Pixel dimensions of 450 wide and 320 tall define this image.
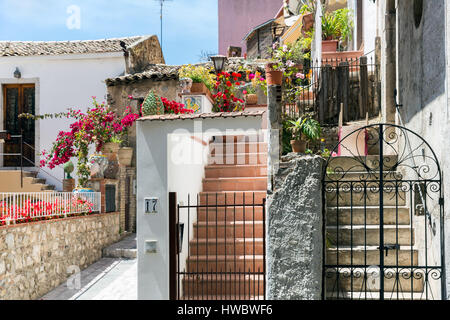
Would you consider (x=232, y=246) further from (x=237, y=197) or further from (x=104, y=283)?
(x=104, y=283)

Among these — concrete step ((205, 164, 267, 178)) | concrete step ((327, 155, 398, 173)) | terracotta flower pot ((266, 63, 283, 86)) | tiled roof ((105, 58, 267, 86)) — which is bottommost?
concrete step ((205, 164, 267, 178))

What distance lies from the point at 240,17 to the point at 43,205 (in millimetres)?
21794

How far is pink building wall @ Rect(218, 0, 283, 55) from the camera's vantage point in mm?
28312

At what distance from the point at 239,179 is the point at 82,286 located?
12.1ft

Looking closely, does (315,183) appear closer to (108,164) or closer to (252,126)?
(252,126)

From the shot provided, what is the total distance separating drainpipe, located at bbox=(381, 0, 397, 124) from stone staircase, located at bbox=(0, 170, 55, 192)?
11118mm

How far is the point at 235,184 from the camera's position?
9242 millimetres

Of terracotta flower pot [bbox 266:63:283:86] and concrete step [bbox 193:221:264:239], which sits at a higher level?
terracotta flower pot [bbox 266:63:283:86]

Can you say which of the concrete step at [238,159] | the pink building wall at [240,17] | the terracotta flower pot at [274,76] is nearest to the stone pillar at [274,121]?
the terracotta flower pot at [274,76]

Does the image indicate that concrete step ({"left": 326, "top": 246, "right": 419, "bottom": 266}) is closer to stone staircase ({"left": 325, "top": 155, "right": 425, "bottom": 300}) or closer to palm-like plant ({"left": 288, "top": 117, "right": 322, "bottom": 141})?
stone staircase ({"left": 325, "top": 155, "right": 425, "bottom": 300})

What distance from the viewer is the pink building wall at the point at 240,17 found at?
28.3 metres

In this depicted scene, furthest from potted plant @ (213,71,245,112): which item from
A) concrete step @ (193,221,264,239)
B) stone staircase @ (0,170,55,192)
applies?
stone staircase @ (0,170,55,192)

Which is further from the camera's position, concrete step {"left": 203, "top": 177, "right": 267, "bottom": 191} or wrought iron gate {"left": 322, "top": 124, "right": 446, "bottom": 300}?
concrete step {"left": 203, "top": 177, "right": 267, "bottom": 191}

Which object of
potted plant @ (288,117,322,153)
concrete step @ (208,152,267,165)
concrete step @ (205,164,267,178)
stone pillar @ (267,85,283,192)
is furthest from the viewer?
concrete step @ (208,152,267,165)
